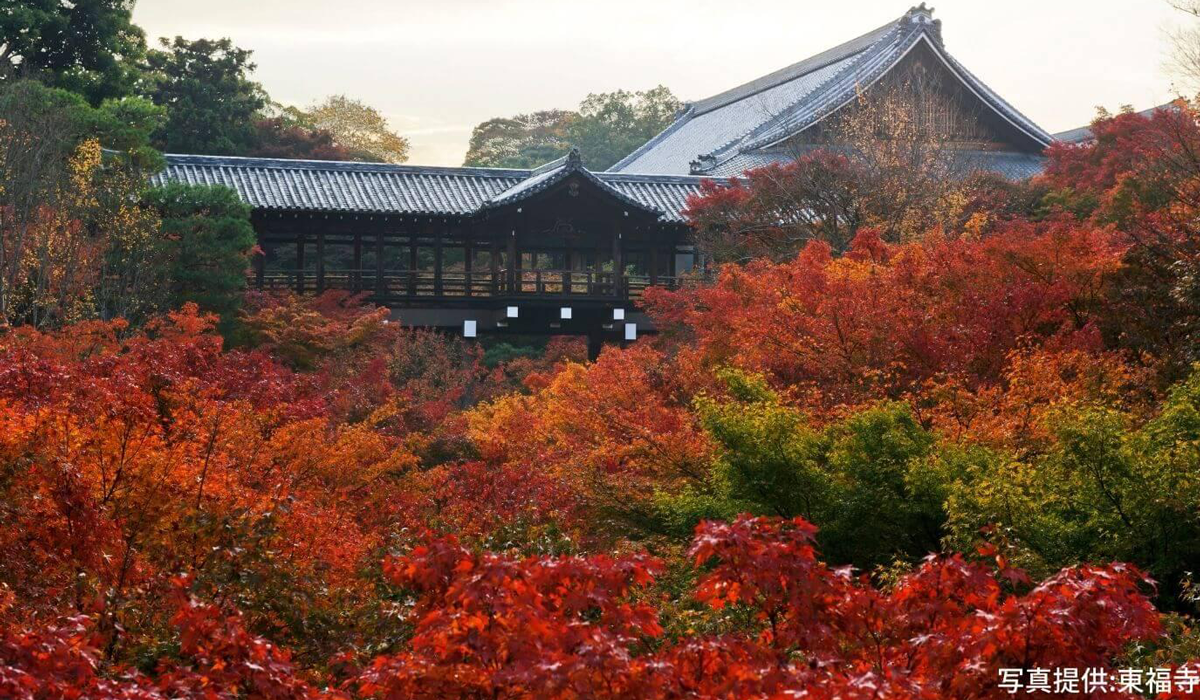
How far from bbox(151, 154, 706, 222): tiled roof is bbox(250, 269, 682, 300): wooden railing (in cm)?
153

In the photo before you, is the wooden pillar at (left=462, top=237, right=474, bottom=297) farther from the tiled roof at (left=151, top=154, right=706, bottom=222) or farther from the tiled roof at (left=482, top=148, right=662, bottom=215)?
the tiled roof at (left=482, top=148, right=662, bottom=215)

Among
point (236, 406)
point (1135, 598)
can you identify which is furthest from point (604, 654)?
point (236, 406)

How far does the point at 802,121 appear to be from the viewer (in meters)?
39.3

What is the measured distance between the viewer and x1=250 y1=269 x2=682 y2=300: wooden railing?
31125 millimetres

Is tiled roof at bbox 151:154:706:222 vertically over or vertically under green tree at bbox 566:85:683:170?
under

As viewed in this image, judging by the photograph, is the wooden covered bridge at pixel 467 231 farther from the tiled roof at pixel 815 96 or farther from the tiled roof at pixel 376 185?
the tiled roof at pixel 815 96

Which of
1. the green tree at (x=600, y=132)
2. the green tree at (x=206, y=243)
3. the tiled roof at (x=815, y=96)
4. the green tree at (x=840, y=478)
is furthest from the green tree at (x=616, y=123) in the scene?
the green tree at (x=840, y=478)

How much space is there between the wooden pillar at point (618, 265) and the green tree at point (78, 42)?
1445 cm

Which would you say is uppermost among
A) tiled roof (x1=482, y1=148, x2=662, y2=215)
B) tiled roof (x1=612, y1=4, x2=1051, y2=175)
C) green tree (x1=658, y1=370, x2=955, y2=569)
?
tiled roof (x1=612, y1=4, x2=1051, y2=175)

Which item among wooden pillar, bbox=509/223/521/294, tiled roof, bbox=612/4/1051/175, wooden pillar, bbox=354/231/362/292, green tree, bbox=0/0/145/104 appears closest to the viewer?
wooden pillar, bbox=354/231/362/292

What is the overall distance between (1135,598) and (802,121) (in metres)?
34.0

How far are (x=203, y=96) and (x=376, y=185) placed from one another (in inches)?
473

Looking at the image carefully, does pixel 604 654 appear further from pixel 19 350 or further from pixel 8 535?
pixel 19 350

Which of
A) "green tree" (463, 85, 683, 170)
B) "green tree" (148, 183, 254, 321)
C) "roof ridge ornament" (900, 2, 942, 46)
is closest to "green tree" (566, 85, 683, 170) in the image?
"green tree" (463, 85, 683, 170)
